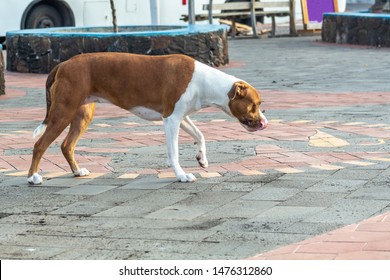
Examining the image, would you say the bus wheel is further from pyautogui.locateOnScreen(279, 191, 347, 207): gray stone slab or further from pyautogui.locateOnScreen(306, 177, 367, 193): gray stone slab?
pyautogui.locateOnScreen(279, 191, 347, 207): gray stone slab

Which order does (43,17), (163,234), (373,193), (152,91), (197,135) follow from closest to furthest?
(163,234) → (373,193) → (152,91) → (197,135) → (43,17)

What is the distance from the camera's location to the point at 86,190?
7.99 meters

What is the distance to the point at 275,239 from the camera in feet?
20.5

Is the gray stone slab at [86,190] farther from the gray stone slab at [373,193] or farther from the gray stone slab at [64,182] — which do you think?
the gray stone slab at [373,193]

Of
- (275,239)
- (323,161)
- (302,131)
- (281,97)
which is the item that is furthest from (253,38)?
(275,239)

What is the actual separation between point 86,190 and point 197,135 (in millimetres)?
953

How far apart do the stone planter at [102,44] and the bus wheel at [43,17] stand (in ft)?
13.8

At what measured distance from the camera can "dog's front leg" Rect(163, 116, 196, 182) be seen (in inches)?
316

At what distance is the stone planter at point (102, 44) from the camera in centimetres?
1656

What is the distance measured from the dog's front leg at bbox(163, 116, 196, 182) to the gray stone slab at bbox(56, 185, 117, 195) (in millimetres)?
450

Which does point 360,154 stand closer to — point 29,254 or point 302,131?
point 302,131

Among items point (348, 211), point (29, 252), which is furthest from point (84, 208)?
point (348, 211)

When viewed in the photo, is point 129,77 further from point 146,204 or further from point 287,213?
point 287,213

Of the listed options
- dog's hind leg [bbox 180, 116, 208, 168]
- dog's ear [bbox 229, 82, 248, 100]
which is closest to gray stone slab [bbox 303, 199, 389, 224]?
dog's ear [bbox 229, 82, 248, 100]
